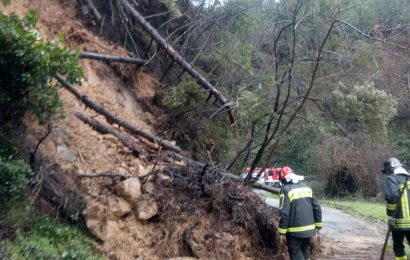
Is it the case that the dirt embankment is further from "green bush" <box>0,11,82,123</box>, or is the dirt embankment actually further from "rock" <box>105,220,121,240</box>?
"green bush" <box>0,11,82,123</box>

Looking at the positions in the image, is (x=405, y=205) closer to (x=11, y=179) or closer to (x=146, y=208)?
(x=146, y=208)

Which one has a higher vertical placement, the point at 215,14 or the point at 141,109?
the point at 215,14

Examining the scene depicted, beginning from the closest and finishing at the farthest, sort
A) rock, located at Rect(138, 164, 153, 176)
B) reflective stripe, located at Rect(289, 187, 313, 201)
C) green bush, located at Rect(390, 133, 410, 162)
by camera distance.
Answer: reflective stripe, located at Rect(289, 187, 313, 201)
rock, located at Rect(138, 164, 153, 176)
green bush, located at Rect(390, 133, 410, 162)

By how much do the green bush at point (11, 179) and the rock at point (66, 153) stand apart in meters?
2.05

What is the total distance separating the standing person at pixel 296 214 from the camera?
7918mm

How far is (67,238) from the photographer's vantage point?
23.6ft

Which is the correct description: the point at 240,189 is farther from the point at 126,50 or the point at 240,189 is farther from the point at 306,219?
the point at 126,50

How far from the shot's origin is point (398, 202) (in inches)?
311

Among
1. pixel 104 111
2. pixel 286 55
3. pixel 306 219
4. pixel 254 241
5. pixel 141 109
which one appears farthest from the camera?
pixel 286 55

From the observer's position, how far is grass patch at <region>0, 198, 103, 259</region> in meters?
6.09

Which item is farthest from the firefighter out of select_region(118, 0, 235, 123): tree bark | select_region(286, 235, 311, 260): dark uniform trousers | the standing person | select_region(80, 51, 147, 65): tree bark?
select_region(80, 51, 147, 65): tree bark

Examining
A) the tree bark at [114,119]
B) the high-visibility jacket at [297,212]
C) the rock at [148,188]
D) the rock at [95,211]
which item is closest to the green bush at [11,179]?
the rock at [95,211]

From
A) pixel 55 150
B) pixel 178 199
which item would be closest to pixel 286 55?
pixel 178 199

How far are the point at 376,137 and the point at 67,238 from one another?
9.92 m
